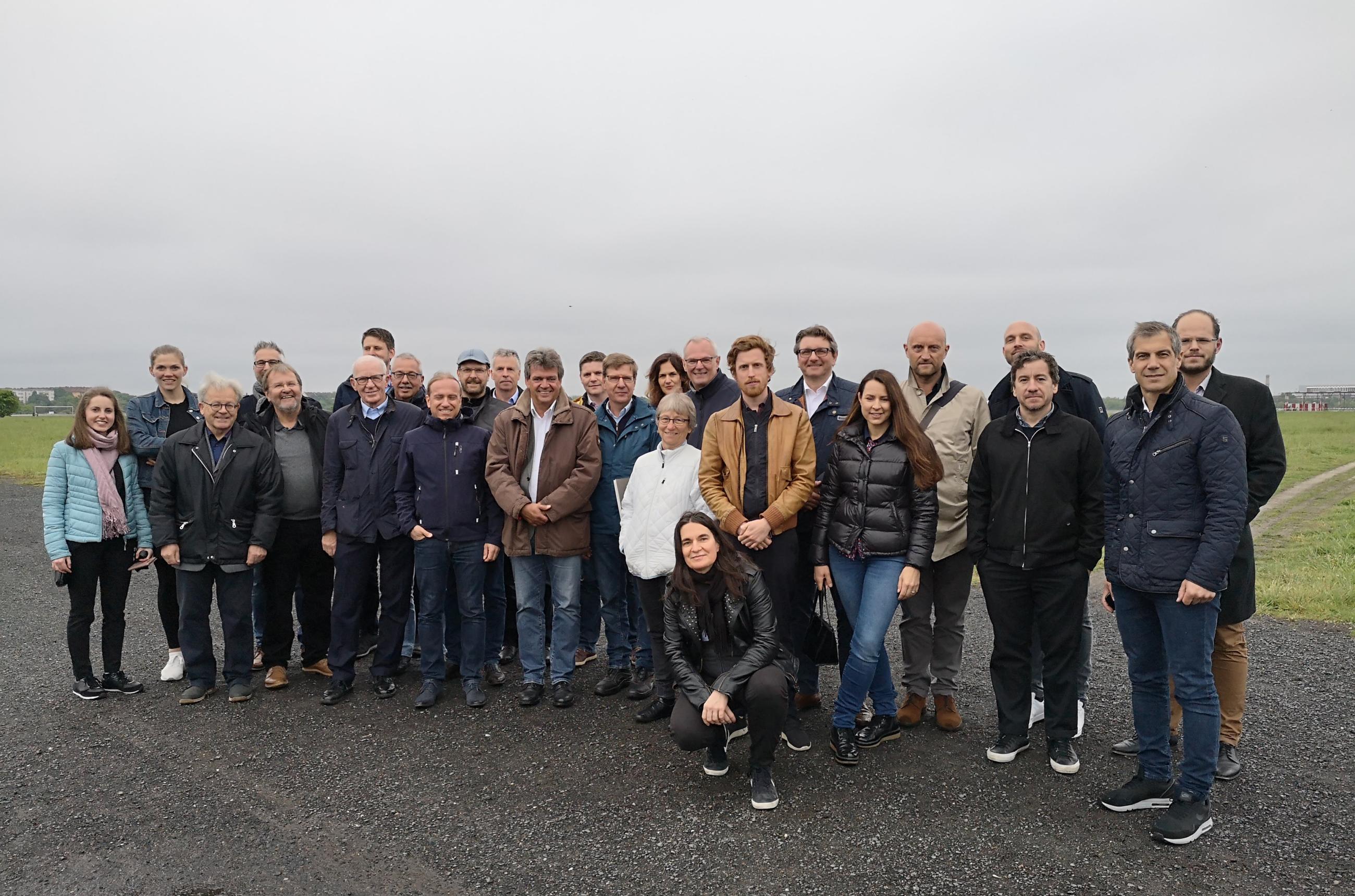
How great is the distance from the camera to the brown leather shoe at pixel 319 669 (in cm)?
629

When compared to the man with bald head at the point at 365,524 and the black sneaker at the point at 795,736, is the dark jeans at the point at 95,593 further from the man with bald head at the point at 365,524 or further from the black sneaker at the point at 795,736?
the black sneaker at the point at 795,736

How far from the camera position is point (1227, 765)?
427cm

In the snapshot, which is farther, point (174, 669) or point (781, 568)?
point (174, 669)

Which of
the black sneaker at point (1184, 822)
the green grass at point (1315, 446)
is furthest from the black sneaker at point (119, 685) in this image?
the green grass at point (1315, 446)

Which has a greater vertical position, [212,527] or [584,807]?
[212,527]

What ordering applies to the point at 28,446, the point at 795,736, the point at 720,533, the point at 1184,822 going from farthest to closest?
the point at 28,446 → the point at 795,736 → the point at 720,533 → the point at 1184,822

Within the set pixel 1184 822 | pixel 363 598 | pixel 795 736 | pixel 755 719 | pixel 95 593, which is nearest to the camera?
pixel 1184 822

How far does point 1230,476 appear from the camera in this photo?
11.9ft

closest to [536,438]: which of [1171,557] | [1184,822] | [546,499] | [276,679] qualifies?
→ [546,499]

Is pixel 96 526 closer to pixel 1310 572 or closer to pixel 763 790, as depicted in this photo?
pixel 763 790

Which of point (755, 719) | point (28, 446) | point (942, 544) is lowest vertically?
point (28, 446)

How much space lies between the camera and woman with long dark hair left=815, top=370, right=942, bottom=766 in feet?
15.0

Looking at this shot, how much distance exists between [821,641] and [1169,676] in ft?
6.27

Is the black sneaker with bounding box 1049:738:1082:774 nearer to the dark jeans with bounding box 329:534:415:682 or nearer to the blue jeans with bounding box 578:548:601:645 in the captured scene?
the blue jeans with bounding box 578:548:601:645
